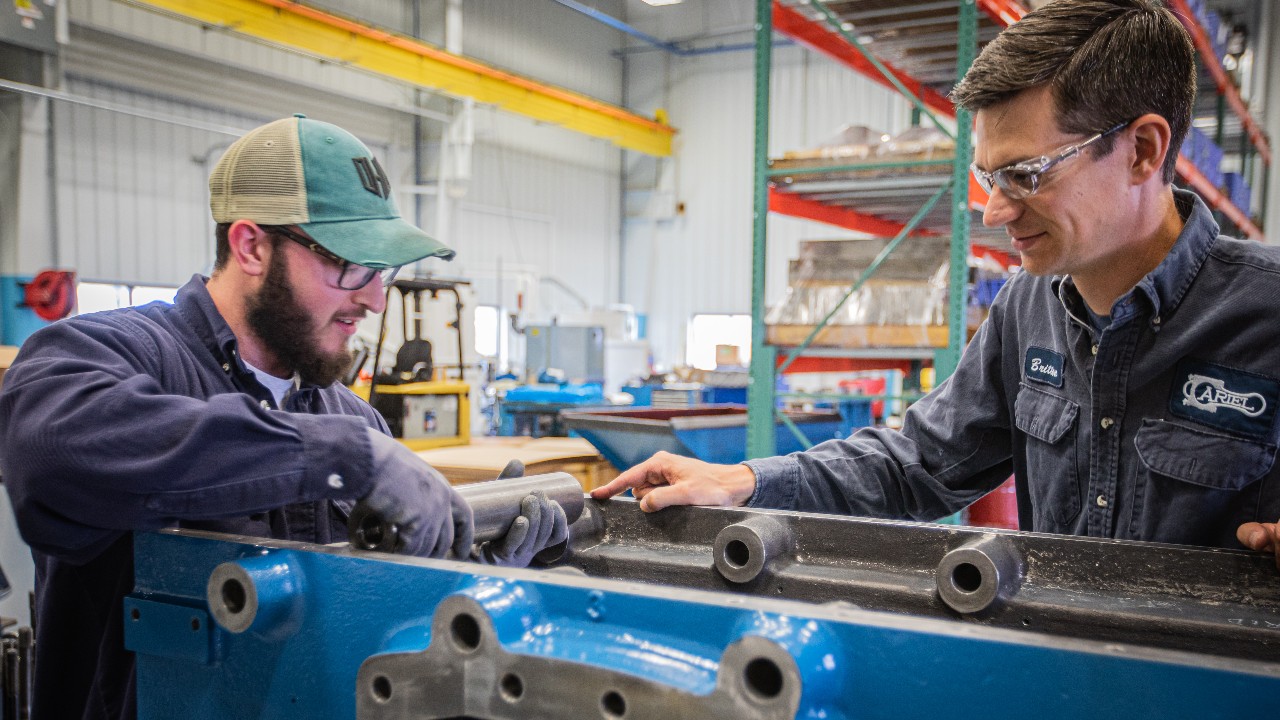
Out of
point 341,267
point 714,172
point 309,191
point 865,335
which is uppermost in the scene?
point 714,172

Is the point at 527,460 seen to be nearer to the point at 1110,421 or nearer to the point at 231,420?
the point at 1110,421

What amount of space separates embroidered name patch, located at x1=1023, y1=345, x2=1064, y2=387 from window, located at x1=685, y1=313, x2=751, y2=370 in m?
14.7

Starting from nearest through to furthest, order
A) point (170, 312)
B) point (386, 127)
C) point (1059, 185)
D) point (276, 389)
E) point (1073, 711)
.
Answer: point (1073, 711) → point (1059, 185) → point (170, 312) → point (276, 389) → point (386, 127)

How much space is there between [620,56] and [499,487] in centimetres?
1671

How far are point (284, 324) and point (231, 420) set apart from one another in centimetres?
63

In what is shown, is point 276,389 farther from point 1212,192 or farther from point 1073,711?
point 1212,192

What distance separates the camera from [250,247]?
1693 mm

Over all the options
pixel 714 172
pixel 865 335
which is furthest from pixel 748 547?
pixel 714 172

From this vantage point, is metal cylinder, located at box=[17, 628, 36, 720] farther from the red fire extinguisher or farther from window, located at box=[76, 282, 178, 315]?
window, located at box=[76, 282, 178, 315]

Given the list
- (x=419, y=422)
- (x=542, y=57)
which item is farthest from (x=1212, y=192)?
(x=542, y=57)

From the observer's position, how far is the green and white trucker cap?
1624 mm

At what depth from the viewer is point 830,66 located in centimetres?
A: 1558

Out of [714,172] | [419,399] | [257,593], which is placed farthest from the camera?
[714,172]

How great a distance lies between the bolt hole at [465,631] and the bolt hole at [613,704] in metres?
0.14
